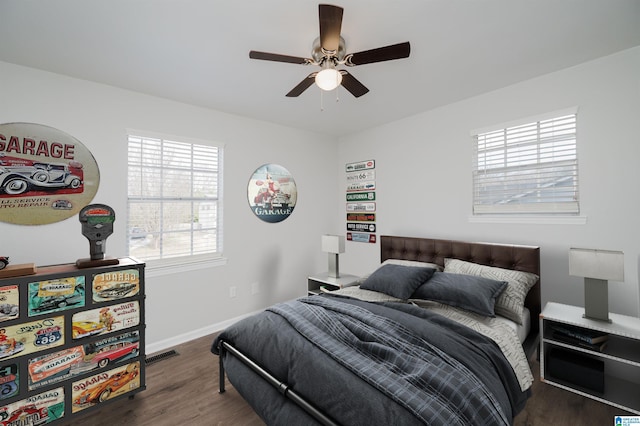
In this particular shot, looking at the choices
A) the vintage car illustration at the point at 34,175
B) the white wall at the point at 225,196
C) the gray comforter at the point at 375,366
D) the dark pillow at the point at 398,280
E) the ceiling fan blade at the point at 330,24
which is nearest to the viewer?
the gray comforter at the point at 375,366

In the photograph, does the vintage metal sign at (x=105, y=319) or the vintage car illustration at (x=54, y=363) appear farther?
the vintage metal sign at (x=105, y=319)

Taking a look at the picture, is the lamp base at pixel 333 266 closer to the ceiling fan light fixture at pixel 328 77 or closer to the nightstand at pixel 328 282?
the nightstand at pixel 328 282

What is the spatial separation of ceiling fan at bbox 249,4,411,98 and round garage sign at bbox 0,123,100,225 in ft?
6.26

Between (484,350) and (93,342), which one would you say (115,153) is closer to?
(93,342)

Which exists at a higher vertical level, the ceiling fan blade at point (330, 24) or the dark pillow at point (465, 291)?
the ceiling fan blade at point (330, 24)

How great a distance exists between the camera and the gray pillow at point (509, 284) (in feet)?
7.32

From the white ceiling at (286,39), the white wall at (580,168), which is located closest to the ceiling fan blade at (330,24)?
the white ceiling at (286,39)

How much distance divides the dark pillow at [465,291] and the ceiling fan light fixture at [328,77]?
73.4 inches

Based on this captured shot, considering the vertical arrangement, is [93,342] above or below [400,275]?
below

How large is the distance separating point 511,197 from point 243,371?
2.84 m

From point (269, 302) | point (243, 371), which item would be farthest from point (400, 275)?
point (269, 302)

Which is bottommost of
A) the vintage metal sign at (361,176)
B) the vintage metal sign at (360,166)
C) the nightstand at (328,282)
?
the nightstand at (328,282)

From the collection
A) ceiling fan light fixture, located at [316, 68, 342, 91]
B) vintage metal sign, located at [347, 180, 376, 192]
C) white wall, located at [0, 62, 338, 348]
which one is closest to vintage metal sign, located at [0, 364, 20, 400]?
white wall, located at [0, 62, 338, 348]

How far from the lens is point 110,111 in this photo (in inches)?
103
